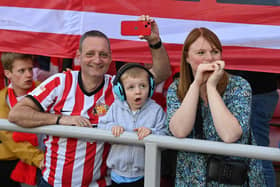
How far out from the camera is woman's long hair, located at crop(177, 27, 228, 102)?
241 cm

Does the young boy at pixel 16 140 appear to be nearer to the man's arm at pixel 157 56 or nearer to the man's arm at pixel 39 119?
the man's arm at pixel 39 119

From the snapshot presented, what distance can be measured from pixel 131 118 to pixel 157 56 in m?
0.45

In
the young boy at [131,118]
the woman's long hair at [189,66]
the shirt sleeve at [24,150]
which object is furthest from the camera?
the shirt sleeve at [24,150]

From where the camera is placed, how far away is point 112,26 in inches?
122

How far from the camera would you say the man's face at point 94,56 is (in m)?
2.83

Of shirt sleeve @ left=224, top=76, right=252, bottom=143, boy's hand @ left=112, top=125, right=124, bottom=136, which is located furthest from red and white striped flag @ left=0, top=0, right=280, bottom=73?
boy's hand @ left=112, top=125, right=124, bottom=136

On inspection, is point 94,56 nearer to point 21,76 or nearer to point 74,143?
point 74,143

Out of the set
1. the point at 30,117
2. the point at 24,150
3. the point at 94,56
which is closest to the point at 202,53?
the point at 94,56

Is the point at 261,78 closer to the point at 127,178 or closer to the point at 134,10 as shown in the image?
the point at 134,10

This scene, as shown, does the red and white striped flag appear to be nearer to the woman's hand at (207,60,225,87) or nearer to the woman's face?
the woman's face

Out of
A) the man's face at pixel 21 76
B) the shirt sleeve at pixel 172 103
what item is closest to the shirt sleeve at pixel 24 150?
the man's face at pixel 21 76

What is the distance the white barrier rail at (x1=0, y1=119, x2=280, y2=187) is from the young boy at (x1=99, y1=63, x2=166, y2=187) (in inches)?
5.6

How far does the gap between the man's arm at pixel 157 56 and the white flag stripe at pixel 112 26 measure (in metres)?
0.17

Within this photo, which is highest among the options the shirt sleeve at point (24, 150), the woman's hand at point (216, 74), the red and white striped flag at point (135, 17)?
the red and white striped flag at point (135, 17)
